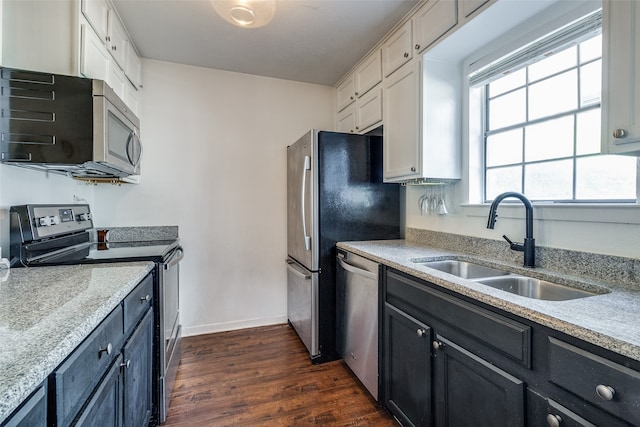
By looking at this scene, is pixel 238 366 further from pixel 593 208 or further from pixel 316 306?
pixel 593 208

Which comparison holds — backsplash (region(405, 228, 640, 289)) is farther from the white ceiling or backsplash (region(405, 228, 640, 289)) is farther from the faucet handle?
the white ceiling

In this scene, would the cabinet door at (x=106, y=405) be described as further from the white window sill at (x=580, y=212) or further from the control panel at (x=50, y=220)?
the white window sill at (x=580, y=212)

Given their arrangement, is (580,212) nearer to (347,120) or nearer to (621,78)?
(621,78)

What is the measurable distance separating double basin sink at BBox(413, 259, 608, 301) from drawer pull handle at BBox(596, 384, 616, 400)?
548mm

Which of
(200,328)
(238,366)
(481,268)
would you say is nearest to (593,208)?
(481,268)

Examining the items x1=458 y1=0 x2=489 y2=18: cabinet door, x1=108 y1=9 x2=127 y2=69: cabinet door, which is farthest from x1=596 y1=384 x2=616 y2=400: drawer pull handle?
x1=108 y1=9 x2=127 y2=69: cabinet door

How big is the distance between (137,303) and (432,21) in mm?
2176

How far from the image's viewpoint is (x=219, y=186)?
282 cm

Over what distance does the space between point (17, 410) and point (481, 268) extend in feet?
6.01

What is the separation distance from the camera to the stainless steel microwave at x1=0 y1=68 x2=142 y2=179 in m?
1.30

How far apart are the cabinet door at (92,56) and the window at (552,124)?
220cm

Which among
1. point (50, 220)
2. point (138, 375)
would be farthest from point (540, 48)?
point (50, 220)

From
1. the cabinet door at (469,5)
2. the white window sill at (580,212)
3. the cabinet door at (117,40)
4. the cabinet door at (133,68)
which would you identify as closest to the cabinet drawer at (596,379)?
the white window sill at (580,212)

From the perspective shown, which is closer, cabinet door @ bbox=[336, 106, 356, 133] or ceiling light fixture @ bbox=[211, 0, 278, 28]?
ceiling light fixture @ bbox=[211, 0, 278, 28]
